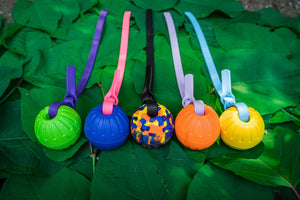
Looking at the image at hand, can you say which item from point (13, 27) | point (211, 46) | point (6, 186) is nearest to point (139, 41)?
point (211, 46)

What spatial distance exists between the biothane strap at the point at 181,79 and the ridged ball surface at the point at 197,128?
0.07 feet

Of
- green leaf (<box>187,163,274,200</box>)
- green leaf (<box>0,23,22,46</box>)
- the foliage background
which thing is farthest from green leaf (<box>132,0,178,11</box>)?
green leaf (<box>187,163,274,200</box>)

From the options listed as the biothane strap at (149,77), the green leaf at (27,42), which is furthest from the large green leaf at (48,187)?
the green leaf at (27,42)

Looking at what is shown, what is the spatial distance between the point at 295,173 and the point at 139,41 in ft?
2.35

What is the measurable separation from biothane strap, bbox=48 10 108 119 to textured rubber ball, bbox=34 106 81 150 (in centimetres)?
2

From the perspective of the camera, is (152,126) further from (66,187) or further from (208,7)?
(208,7)

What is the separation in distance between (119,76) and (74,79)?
145 mm

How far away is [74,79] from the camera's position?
716mm

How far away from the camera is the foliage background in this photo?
1.86ft

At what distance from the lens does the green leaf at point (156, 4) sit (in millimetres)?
1104

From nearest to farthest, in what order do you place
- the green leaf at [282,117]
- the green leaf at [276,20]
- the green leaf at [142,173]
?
the green leaf at [142,173] → the green leaf at [282,117] → the green leaf at [276,20]

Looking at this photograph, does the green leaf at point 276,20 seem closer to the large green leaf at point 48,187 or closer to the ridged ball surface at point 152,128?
the ridged ball surface at point 152,128

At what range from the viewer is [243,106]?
603 mm

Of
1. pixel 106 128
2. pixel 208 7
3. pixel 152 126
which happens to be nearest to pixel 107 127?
pixel 106 128
